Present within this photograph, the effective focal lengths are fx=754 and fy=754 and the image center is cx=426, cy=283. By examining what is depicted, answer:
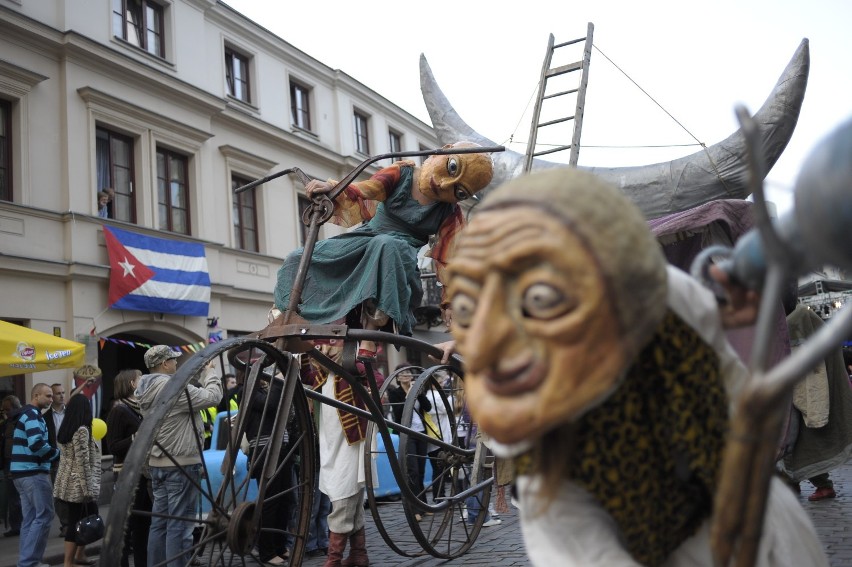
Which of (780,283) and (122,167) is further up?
(122,167)

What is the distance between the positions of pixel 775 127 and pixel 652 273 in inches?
163

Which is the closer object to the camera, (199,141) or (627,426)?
(627,426)

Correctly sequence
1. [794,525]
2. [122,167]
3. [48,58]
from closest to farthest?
[794,525], [48,58], [122,167]

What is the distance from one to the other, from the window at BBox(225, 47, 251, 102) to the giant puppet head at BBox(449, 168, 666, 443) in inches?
636

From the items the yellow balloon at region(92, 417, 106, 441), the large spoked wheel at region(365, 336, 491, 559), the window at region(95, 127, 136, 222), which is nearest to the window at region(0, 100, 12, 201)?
the window at region(95, 127, 136, 222)

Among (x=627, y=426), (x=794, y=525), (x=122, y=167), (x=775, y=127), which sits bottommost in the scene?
(x=794, y=525)

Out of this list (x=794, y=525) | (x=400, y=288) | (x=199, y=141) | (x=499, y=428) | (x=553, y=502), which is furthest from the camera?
(x=199, y=141)

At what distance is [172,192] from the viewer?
45.8ft

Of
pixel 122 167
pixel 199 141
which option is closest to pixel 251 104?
pixel 199 141

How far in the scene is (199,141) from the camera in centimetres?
1442

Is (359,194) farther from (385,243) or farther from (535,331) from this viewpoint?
(535,331)

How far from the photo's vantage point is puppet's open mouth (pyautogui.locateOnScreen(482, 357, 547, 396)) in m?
1.03

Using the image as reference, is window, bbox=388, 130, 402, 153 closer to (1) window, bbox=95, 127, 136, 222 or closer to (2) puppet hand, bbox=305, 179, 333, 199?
(1) window, bbox=95, 127, 136, 222

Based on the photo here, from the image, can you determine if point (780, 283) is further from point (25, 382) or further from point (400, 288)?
point (25, 382)
